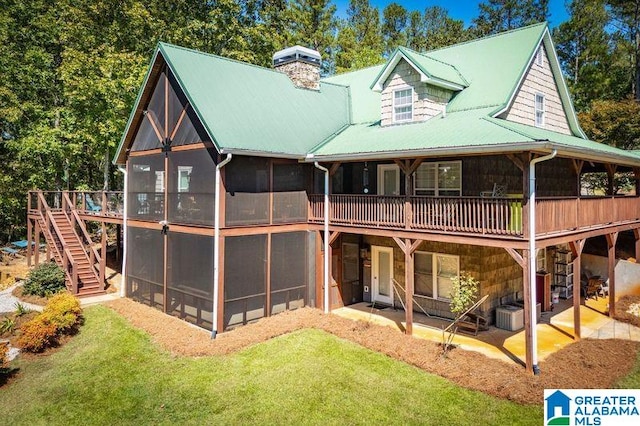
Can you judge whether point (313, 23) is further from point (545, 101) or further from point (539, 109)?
point (539, 109)

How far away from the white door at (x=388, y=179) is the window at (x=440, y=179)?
3.28ft

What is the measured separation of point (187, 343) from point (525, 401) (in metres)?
8.80

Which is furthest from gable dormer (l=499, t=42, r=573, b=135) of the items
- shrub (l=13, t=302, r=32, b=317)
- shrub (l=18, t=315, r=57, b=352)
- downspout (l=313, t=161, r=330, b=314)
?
shrub (l=13, t=302, r=32, b=317)

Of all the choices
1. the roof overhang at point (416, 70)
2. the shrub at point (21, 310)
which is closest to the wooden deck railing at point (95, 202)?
the shrub at point (21, 310)

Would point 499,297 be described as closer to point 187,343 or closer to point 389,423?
point 389,423

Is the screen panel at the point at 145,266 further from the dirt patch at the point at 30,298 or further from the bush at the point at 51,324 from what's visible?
the dirt patch at the point at 30,298

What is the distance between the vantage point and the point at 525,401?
9.23 metres

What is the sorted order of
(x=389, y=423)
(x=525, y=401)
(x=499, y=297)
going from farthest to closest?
(x=499, y=297) < (x=525, y=401) < (x=389, y=423)

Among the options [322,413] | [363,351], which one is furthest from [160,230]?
[322,413]

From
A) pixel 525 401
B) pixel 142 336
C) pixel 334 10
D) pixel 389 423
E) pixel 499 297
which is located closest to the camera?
pixel 389 423

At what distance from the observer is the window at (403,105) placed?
50.6 ft

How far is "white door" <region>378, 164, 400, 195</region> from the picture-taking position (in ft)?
53.2

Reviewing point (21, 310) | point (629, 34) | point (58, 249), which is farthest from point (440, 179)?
point (629, 34)

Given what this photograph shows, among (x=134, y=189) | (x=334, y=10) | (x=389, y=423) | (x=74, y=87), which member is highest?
(x=334, y=10)
